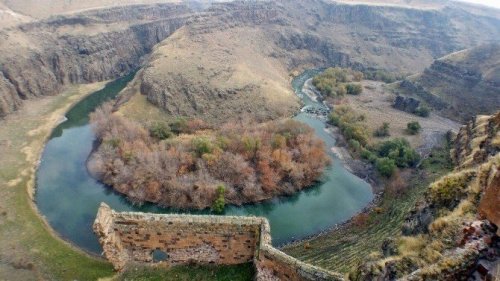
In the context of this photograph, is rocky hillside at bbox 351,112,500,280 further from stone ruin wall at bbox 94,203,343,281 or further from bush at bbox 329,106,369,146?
bush at bbox 329,106,369,146

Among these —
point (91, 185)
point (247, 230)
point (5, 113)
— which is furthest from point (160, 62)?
point (247, 230)

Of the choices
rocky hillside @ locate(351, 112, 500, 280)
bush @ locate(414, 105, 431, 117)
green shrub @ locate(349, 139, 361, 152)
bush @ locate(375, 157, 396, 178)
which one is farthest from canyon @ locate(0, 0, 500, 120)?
rocky hillside @ locate(351, 112, 500, 280)

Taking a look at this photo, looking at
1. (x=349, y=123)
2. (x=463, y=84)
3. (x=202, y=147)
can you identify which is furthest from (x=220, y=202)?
(x=463, y=84)

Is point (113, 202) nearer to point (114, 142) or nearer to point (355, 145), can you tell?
point (114, 142)

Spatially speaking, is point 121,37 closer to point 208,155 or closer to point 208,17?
point 208,17

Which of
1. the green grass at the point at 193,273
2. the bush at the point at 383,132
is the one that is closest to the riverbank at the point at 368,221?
the bush at the point at 383,132
